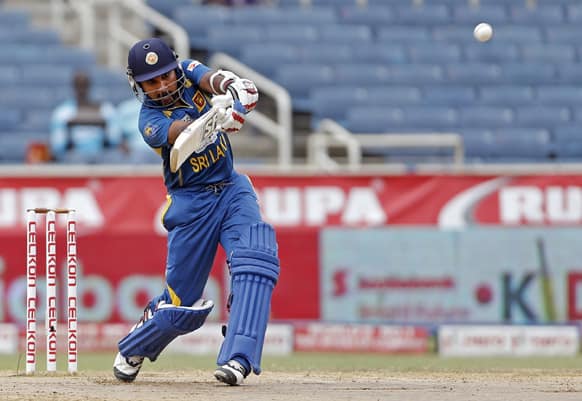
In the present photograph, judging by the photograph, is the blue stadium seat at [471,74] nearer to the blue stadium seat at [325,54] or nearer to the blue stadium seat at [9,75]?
the blue stadium seat at [325,54]

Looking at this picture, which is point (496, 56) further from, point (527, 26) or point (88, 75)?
point (88, 75)

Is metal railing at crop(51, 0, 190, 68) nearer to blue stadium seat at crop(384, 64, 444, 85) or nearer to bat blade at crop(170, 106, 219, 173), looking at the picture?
blue stadium seat at crop(384, 64, 444, 85)

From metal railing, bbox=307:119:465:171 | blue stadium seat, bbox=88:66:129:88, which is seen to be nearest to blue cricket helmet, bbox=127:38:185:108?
metal railing, bbox=307:119:465:171

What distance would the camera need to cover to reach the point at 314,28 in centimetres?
1697

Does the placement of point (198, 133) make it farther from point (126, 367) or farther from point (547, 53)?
point (547, 53)

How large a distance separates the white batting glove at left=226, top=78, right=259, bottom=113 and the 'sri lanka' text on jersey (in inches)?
10.4

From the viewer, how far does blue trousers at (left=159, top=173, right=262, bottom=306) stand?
24.1 ft

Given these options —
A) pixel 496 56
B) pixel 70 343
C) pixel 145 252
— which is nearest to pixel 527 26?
pixel 496 56

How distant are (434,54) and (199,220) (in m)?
9.94

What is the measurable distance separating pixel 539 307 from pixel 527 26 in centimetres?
574

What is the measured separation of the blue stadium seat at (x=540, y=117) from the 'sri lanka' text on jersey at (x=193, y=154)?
363 inches

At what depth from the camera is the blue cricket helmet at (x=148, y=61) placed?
7.22 metres

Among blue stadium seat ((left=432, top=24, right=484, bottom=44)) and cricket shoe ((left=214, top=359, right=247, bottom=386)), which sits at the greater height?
blue stadium seat ((left=432, top=24, right=484, bottom=44))

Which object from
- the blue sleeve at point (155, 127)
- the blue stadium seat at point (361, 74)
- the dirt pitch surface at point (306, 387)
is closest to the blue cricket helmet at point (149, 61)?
the blue sleeve at point (155, 127)
